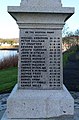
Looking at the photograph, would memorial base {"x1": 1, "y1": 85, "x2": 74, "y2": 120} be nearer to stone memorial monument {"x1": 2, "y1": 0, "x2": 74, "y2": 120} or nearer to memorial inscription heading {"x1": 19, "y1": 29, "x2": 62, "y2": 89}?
stone memorial monument {"x1": 2, "y1": 0, "x2": 74, "y2": 120}

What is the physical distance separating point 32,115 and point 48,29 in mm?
1968

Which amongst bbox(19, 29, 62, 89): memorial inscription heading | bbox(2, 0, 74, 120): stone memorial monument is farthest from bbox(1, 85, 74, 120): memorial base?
bbox(19, 29, 62, 89): memorial inscription heading

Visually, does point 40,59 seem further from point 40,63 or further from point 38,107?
point 38,107

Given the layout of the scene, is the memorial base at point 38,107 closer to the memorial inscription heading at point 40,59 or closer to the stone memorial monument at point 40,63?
the stone memorial monument at point 40,63

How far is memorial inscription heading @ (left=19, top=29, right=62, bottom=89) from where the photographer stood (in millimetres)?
5703

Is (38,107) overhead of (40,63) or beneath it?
beneath

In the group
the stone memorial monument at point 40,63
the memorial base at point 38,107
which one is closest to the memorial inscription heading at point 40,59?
the stone memorial monument at point 40,63

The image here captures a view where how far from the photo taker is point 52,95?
18.4 feet

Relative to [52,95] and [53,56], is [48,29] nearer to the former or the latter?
[53,56]

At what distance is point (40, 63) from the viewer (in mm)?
5742

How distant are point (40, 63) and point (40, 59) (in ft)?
0.30

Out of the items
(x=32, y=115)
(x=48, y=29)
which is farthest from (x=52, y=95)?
(x=48, y=29)

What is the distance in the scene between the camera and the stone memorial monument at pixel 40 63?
5477 millimetres

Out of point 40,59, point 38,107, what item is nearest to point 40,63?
point 40,59
